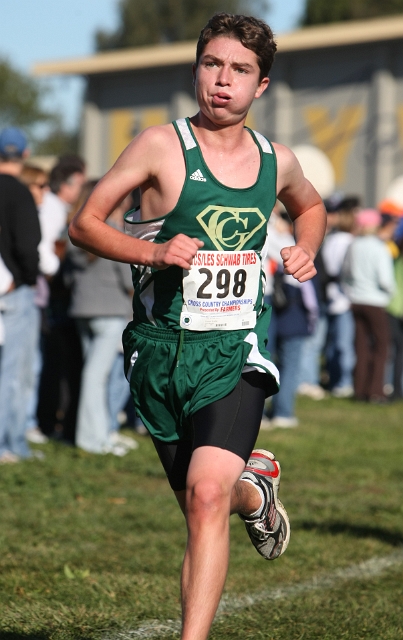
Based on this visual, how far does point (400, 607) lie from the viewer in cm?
504

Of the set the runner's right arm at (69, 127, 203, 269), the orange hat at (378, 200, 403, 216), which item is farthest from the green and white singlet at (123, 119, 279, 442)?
the orange hat at (378, 200, 403, 216)

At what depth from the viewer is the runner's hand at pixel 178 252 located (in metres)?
3.57

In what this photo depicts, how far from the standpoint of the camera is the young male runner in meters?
3.88

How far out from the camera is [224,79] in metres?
3.91

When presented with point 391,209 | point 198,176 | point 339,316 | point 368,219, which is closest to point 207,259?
point 198,176

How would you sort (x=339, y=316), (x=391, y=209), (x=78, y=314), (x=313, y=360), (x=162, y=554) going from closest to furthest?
1. (x=162, y=554)
2. (x=78, y=314)
3. (x=339, y=316)
4. (x=313, y=360)
5. (x=391, y=209)

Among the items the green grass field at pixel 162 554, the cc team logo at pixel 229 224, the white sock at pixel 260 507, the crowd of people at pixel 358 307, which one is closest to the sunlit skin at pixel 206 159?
the cc team logo at pixel 229 224

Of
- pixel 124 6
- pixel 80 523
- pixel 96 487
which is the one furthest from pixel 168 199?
pixel 124 6

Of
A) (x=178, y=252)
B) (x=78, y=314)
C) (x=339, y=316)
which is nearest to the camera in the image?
(x=178, y=252)

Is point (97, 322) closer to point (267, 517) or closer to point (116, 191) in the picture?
point (267, 517)

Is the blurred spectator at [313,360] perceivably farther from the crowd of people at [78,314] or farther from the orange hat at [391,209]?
the orange hat at [391,209]

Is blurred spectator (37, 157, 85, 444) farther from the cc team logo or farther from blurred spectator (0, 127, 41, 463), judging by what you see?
the cc team logo

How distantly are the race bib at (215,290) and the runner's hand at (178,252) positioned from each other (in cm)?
A: 30

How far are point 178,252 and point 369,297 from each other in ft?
32.9
